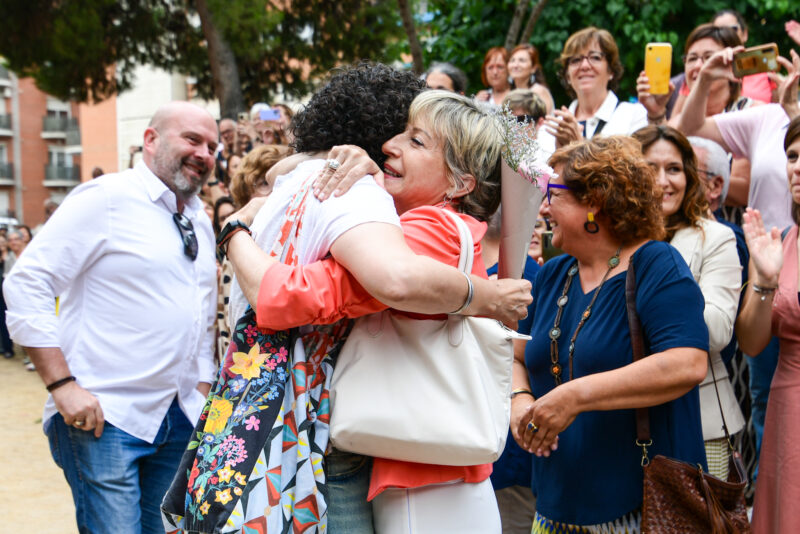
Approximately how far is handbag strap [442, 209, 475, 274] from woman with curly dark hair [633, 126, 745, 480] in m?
1.45

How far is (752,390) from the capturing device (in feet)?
13.2

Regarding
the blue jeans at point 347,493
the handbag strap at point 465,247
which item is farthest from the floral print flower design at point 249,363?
the handbag strap at point 465,247

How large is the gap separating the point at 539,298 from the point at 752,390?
160cm

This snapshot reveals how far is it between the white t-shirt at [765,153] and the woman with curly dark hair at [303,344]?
102 inches

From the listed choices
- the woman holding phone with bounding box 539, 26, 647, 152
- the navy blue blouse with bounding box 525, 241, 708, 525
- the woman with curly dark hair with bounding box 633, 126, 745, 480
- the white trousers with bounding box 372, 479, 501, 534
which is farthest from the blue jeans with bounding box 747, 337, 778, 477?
the white trousers with bounding box 372, 479, 501, 534

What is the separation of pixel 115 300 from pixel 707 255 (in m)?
2.56

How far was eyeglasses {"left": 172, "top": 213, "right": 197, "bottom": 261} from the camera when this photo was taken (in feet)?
11.8

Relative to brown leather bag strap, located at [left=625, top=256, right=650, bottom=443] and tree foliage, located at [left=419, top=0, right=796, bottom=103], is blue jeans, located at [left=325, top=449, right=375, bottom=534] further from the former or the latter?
tree foliage, located at [left=419, top=0, right=796, bottom=103]

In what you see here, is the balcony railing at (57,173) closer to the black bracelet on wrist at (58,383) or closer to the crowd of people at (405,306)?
the crowd of people at (405,306)

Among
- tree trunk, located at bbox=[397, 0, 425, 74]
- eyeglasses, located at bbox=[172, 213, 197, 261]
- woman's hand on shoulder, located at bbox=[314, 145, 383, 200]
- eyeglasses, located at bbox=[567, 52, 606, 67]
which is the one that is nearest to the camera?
woman's hand on shoulder, located at bbox=[314, 145, 383, 200]

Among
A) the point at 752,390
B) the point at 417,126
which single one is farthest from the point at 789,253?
the point at 417,126

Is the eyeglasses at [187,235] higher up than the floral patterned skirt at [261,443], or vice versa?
the eyeglasses at [187,235]

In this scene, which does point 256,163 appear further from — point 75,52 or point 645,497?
point 75,52

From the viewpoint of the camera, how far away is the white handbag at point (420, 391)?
6.32 ft
